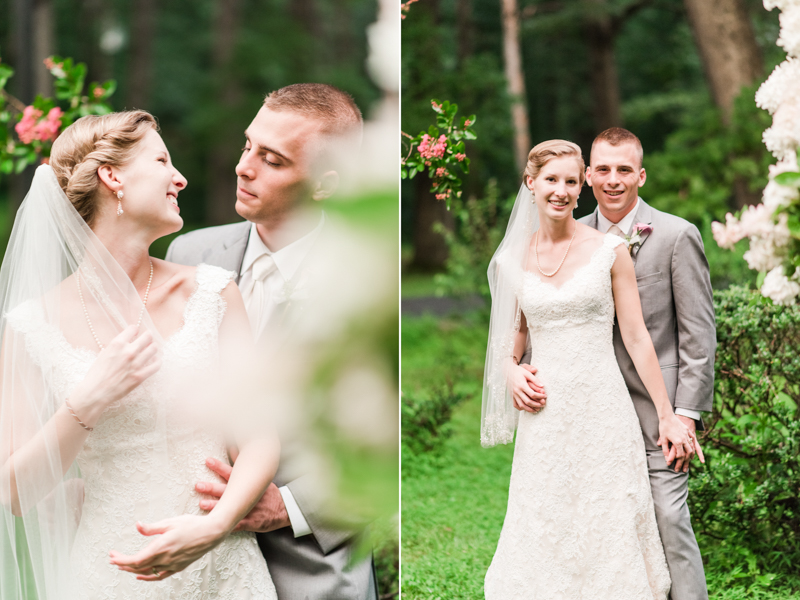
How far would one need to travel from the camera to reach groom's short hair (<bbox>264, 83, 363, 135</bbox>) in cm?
239

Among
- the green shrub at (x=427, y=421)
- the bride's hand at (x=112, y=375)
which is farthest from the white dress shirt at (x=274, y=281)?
the green shrub at (x=427, y=421)

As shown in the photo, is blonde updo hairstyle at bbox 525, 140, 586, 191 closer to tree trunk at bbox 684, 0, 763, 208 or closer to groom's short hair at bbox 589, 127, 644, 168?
groom's short hair at bbox 589, 127, 644, 168

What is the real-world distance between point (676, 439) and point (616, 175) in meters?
1.00

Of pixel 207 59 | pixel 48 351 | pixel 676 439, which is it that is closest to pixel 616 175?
pixel 676 439

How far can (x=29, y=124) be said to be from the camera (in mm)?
4512

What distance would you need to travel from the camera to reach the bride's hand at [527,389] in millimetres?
2945

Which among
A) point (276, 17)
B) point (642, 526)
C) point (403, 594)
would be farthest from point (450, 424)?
point (276, 17)

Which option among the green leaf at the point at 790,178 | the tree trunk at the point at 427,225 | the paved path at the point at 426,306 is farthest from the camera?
the tree trunk at the point at 427,225

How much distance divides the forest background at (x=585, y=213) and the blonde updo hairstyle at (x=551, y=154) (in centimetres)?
109

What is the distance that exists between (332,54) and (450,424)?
2055 cm

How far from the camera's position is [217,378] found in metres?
2.19

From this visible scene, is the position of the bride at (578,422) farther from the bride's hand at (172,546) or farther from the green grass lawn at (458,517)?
the bride's hand at (172,546)

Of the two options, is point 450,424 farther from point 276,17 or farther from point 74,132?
point 276,17

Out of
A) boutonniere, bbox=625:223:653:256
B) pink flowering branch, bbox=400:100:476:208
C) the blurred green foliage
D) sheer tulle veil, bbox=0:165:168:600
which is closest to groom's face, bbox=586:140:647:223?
boutonniere, bbox=625:223:653:256
